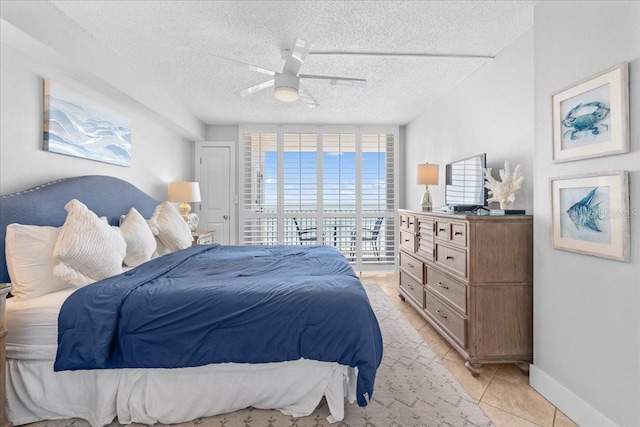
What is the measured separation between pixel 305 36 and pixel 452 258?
2.20 metres

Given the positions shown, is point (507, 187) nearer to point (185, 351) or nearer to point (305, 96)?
point (305, 96)

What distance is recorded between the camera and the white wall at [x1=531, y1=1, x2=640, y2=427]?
1.44 meters

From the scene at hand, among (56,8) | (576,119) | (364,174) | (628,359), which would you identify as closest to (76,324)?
(56,8)

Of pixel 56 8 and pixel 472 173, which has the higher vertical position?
pixel 56 8

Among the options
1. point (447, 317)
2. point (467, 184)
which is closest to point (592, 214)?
point (447, 317)

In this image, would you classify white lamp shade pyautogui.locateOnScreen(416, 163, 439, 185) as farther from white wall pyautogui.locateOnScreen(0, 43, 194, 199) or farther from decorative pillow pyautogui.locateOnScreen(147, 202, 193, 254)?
white wall pyautogui.locateOnScreen(0, 43, 194, 199)

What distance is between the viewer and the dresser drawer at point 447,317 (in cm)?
238

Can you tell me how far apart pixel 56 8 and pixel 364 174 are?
4.16 m

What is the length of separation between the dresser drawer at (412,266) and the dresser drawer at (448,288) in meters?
0.16

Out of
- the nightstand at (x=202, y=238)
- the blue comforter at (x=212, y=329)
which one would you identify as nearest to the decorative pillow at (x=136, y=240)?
the blue comforter at (x=212, y=329)

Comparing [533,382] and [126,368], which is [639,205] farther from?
[126,368]

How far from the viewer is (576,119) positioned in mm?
1739

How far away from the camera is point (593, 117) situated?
163 centimetres

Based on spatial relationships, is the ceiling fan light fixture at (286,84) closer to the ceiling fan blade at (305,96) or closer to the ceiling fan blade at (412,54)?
the ceiling fan blade at (305,96)
